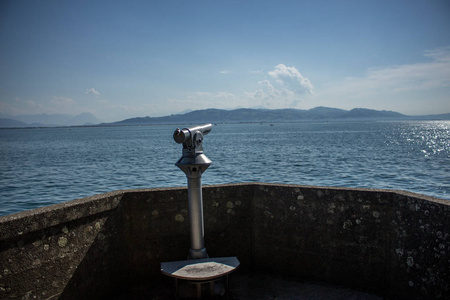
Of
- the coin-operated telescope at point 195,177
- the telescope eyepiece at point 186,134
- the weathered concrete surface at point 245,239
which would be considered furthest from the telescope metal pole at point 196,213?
the weathered concrete surface at point 245,239

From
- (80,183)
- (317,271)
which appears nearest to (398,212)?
(317,271)

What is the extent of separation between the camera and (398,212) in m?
3.78

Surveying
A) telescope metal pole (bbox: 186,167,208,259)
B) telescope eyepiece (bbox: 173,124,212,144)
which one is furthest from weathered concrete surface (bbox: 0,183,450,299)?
telescope eyepiece (bbox: 173,124,212,144)

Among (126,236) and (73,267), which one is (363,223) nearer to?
(126,236)

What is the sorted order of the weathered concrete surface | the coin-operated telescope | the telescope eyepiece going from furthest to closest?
the coin-operated telescope → the telescope eyepiece → the weathered concrete surface

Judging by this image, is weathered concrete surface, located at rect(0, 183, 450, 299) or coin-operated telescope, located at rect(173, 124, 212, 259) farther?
coin-operated telescope, located at rect(173, 124, 212, 259)

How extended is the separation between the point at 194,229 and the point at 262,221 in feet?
3.48

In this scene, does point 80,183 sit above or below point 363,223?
below

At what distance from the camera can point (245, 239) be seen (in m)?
4.63

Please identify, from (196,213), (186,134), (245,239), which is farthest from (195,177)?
(245,239)

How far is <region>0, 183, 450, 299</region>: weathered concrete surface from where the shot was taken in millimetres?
3346

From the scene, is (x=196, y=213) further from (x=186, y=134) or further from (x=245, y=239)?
(x=245, y=239)

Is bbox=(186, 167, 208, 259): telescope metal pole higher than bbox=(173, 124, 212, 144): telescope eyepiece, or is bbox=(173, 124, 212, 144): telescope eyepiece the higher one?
bbox=(173, 124, 212, 144): telescope eyepiece

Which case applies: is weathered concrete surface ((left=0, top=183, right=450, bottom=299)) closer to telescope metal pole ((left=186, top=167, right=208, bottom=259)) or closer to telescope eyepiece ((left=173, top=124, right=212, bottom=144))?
telescope metal pole ((left=186, top=167, right=208, bottom=259))
